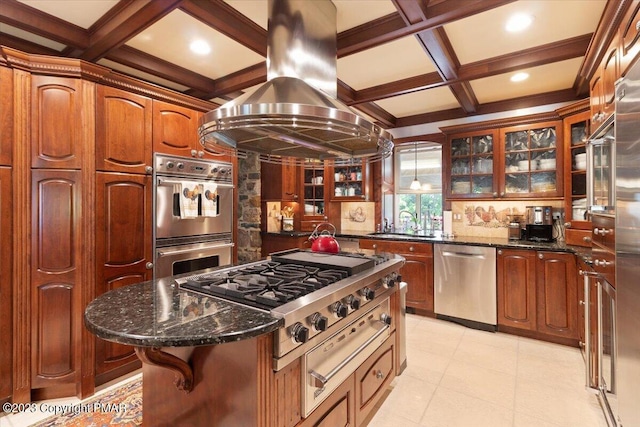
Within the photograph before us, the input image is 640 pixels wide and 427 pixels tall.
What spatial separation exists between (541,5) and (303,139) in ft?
5.87

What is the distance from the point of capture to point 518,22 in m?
2.19

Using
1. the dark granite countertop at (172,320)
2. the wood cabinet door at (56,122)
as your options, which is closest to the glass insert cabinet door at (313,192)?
the wood cabinet door at (56,122)

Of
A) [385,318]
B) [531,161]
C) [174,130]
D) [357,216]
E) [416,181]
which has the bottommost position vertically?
[385,318]

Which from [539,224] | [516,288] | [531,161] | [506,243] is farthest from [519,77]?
[516,288]

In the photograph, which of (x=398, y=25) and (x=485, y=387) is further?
(x=485, y=387)

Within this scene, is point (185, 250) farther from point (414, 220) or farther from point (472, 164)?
point (472, 164)

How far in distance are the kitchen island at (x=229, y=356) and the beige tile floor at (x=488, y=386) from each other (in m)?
0.64

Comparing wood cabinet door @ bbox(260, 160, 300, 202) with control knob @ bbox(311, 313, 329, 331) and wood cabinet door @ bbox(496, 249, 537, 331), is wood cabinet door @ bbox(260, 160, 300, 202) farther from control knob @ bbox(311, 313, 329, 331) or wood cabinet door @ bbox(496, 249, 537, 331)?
control knob @ bbox(311, 313, 329, 331)

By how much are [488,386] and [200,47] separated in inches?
140

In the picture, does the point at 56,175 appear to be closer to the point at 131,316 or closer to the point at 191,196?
the point at 191,196

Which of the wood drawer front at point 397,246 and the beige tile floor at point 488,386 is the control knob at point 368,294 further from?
the wood drawer front at point 397,246

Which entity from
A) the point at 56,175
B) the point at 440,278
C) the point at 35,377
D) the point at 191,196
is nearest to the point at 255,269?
the point at 191,196

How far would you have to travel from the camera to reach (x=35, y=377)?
2.20 metres

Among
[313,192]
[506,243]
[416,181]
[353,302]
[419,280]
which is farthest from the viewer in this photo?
[313,192]
